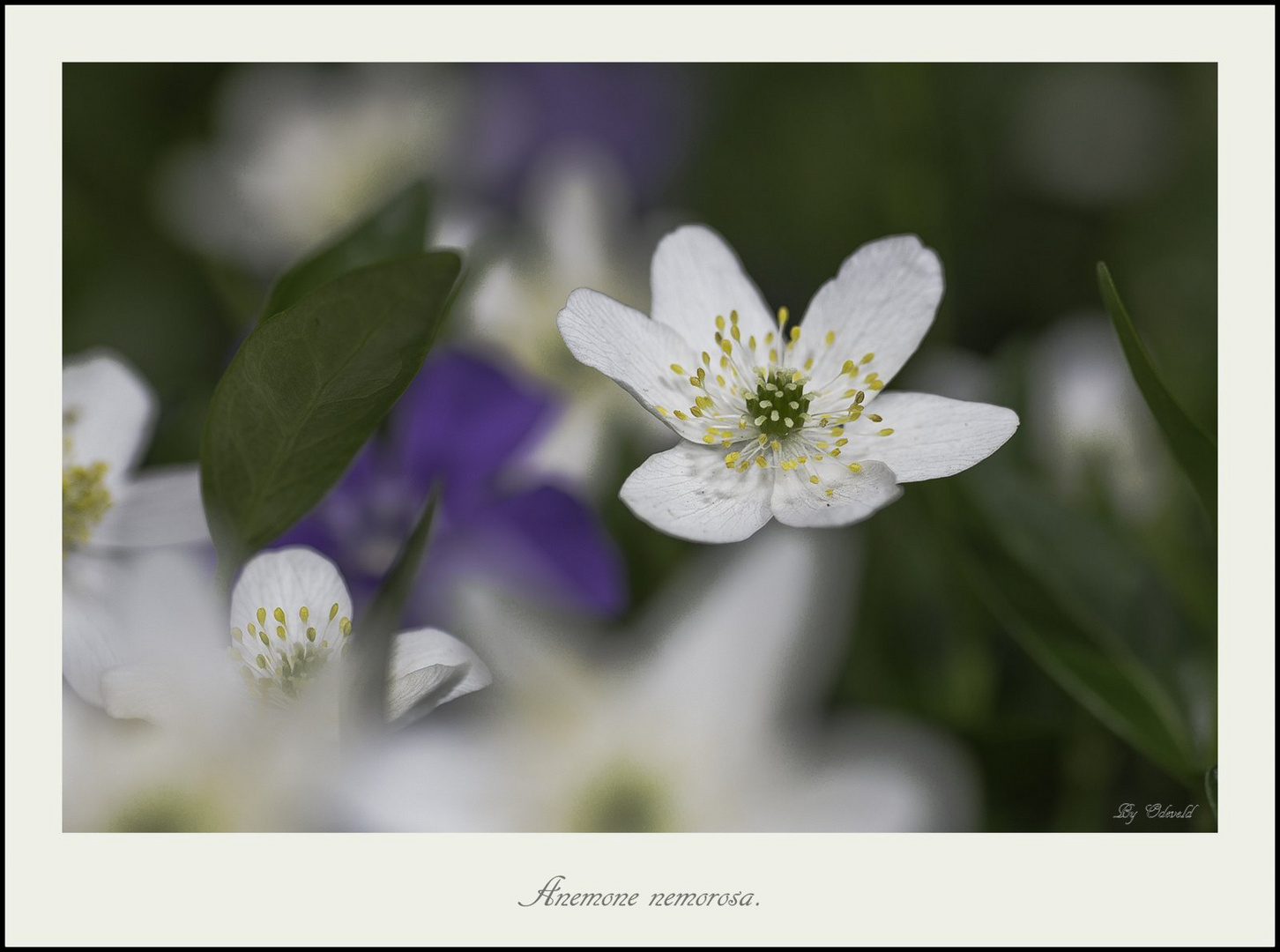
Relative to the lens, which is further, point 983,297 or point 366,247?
point 983,297

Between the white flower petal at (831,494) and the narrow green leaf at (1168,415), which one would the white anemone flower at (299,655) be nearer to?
the white flower petal at (831,494)

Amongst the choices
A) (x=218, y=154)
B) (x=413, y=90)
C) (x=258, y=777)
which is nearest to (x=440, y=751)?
(x=258, y=777)

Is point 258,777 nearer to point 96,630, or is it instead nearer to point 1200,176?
point 96,630

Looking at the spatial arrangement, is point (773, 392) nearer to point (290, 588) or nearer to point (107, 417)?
point (290, 588)

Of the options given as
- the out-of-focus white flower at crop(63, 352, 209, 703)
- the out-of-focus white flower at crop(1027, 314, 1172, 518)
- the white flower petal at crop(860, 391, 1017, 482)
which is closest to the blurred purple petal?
the out-of-focus white flower at crop(63, 352, 209, 703)

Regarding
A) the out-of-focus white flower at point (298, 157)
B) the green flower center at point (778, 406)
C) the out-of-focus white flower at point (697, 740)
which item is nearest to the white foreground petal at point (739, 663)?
the out-of-focus white flower at point (697, 740)

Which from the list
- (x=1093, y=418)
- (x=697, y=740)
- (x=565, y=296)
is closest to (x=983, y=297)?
(x=1093, y=418)

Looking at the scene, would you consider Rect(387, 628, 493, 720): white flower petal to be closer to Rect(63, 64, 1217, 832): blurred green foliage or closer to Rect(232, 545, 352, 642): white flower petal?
Rect(232, 545, 352, 642): white flower petal

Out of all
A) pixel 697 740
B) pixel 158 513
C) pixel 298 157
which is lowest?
pixel 697 740
